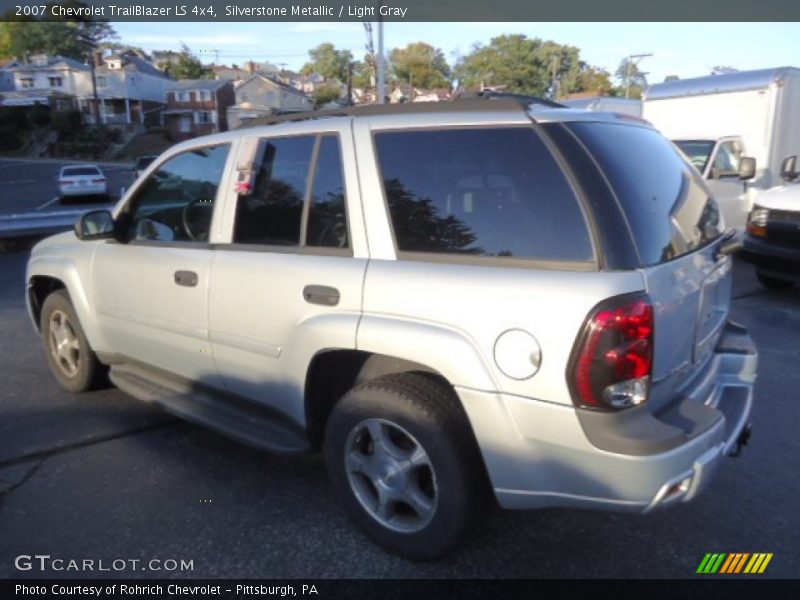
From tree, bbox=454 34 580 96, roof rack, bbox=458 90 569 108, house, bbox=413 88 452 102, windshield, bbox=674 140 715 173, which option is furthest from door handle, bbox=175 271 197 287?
tree, bbox=454 34 580 96

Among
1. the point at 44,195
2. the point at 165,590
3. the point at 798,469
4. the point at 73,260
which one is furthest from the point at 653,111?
the point at 44,195

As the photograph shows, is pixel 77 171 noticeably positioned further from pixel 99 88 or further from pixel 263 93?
pixel 263 93

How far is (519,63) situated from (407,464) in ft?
269

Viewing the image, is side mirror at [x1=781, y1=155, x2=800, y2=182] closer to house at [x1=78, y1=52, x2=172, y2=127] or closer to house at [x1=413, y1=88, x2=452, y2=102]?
house at [x1=413, y1=88, x2=452, y2=102]

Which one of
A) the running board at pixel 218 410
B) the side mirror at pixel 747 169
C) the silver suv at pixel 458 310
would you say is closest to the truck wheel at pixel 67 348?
the running board at pixel 218 410

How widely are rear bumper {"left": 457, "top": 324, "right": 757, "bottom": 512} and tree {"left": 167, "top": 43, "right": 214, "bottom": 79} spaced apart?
94049mm

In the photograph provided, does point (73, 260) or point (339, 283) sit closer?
point (339, 283)

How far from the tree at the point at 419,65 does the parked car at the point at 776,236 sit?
43.8 m

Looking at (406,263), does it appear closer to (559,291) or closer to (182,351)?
(559,291)

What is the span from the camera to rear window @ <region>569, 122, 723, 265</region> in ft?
7.82

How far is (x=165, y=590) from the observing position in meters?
2.62

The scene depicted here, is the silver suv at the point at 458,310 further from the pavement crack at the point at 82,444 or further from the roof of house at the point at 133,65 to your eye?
the roof of house at the point at 133,65

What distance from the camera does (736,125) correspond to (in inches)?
435

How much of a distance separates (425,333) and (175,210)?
2028 millimetres
